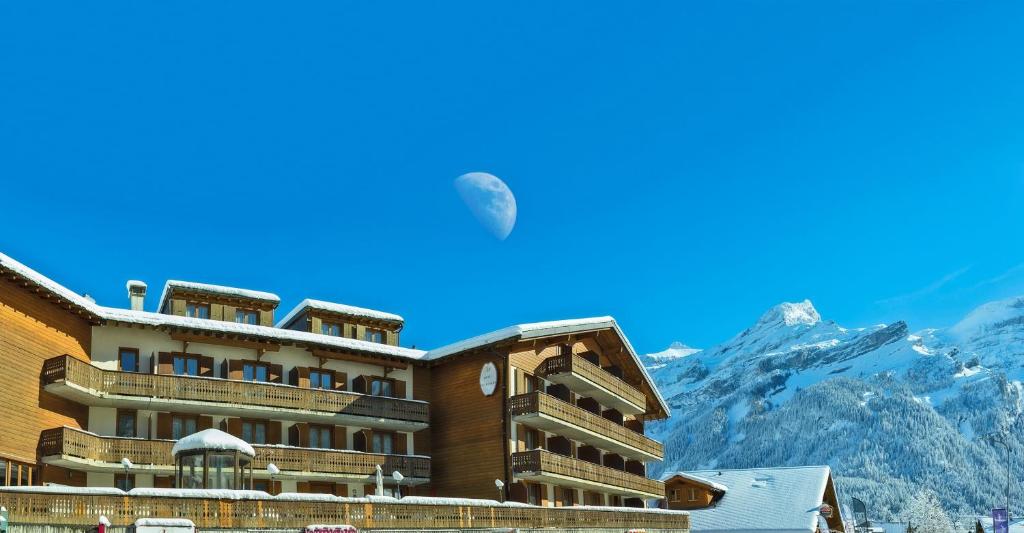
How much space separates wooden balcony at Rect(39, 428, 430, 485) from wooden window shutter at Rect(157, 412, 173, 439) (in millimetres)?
1690

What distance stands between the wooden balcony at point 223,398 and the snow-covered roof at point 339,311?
6152mm

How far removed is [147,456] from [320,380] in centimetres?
944

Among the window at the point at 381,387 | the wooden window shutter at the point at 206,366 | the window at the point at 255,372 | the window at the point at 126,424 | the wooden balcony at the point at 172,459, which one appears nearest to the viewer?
the wooden balcony at the point at 172,459

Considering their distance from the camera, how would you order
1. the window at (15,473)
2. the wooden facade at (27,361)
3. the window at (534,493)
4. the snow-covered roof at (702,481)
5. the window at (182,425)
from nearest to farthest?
the window at (15,473) < the wooden facade at (27,361) < the window at (182,425) < the window at (534,493) < the snow-covered roof at (702,481)

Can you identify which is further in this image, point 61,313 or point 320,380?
point 320,380

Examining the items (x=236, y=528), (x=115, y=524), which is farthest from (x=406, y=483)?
(x=115, y=524)

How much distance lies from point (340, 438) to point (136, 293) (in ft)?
37.9

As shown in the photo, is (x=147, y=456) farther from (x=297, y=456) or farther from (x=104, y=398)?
(x=297, y=456)

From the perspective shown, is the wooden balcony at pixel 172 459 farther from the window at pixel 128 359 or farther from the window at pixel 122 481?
the window at pixel 128 359

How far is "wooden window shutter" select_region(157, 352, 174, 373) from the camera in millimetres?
45656

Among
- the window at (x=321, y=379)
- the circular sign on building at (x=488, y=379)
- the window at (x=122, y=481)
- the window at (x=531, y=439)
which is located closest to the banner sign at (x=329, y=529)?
the window at (x=122, y=481)

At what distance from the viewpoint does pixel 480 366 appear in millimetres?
51062

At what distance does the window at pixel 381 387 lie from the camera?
51750 millimetres

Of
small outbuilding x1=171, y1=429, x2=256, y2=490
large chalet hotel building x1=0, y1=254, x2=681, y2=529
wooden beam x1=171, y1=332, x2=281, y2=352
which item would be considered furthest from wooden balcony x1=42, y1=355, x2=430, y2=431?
small outbuilding x1=171, y1=429, x2=256, y2=490
